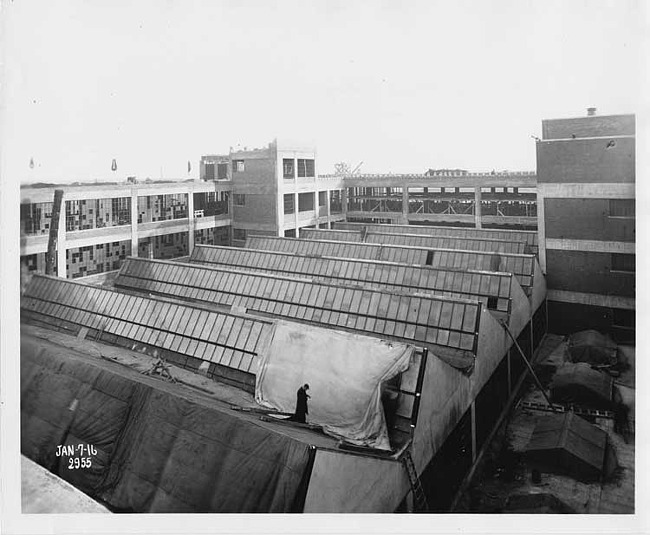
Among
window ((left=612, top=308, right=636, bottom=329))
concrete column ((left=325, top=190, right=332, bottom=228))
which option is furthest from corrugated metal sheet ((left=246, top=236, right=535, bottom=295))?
concrete column ((left=325, top=190, right=332, bottom=228))

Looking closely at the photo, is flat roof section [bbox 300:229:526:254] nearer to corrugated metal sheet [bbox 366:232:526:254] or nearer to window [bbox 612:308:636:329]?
corrugated metal sheet [bbox 366:232:526:254]

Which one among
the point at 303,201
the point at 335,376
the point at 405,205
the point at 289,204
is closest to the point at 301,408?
the point at 335,376

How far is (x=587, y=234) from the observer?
2666cm

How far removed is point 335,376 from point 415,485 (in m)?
2.99

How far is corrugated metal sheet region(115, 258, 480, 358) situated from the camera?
1652cm

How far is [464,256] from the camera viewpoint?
27.2m

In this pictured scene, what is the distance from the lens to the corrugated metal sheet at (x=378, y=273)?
21.6m

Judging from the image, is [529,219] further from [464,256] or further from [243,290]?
[243,290]

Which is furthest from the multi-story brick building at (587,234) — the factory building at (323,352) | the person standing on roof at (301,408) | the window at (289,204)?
the window at (289,204)

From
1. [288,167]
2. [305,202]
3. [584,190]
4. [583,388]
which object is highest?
[288,167]

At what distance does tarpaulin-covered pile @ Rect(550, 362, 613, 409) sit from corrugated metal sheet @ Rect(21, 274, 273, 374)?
12.1m

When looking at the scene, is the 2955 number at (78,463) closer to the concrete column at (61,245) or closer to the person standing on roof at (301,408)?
the person standing on roof at (301,408)

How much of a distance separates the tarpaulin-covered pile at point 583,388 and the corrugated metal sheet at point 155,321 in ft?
39.7

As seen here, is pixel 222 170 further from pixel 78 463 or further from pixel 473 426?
pixel 78 463
